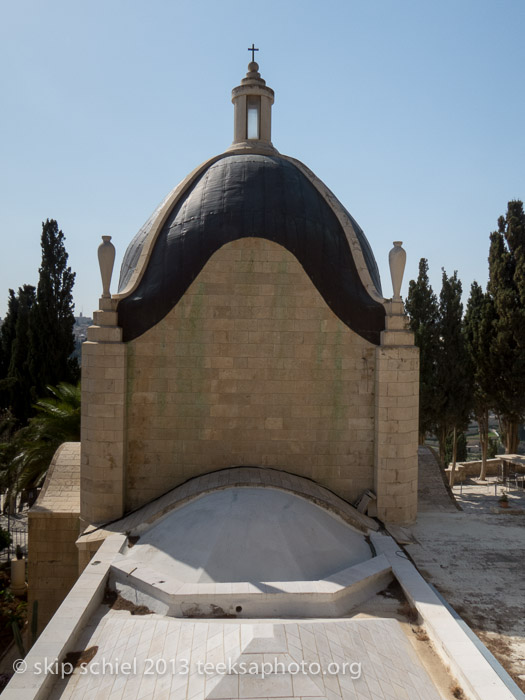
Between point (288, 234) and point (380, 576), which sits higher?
point (288, 234)

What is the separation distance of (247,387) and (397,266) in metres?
3.98

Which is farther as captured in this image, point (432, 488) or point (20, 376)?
point (20, 376)

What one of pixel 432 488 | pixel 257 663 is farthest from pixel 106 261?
pixel 432 488

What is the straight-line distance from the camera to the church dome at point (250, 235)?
11.5 meters

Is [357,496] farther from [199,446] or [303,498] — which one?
[199,446]

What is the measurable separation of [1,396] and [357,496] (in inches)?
850

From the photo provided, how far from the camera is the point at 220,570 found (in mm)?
7930

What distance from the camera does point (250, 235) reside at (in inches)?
453

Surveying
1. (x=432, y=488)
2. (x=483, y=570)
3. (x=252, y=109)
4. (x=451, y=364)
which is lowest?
(x=483, y=570)

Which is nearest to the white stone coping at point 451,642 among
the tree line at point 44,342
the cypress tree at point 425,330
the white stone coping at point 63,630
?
the white stone coping at point 63,630

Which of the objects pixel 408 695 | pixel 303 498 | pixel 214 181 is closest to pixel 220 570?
pixel 303 498

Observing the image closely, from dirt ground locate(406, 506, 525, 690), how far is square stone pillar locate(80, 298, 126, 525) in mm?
5777

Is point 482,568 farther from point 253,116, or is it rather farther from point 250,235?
point 253,116

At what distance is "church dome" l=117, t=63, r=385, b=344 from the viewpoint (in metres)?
11.5
